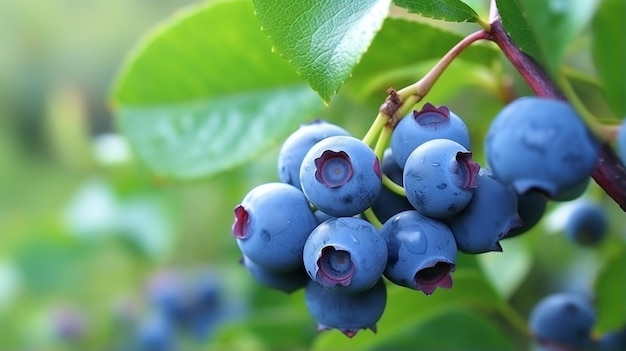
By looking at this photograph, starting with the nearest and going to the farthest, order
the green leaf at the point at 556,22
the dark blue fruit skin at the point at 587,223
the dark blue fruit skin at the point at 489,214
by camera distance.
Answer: the green leaf at the point at 556,22 → the dark blue fruit skin at the point at 489,214 → the dark blue fruit skin at the point at 587,223

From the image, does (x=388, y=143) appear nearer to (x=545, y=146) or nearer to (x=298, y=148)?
(x=298, y=148)


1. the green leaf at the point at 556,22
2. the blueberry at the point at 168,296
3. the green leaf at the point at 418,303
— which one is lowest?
the green leaf at the point at 418,303

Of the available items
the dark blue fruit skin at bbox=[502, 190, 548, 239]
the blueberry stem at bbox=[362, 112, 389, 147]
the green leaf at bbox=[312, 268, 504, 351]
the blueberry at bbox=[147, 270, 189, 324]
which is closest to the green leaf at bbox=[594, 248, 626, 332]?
the green leaf at bbox=[312, 268, 504, 351]

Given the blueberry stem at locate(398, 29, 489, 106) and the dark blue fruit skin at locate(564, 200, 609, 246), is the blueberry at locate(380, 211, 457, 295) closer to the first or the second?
the blueberry stem at locate(398, 29, 489, 106)

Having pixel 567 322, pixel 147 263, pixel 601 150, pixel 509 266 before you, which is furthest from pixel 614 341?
pixel 147 263

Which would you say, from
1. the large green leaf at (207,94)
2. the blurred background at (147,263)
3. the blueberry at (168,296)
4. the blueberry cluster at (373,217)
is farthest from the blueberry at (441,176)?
the blueberry at (168,296)

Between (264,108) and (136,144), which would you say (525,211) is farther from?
(136,144)

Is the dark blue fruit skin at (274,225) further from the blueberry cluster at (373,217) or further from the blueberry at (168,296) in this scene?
the blueberry at (168,296)
